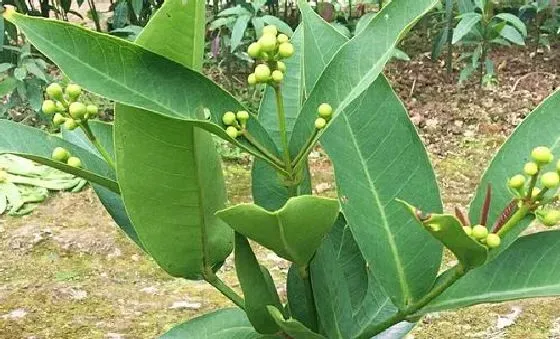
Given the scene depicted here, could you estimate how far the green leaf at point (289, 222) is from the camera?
50 cm

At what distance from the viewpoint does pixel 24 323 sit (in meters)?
1.42

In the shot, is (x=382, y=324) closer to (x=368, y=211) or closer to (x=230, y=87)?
(x=368, y=211)

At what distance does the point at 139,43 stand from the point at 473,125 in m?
1.97

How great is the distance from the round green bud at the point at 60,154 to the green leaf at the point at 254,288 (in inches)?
4.6

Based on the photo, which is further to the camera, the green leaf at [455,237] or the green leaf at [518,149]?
the green leaf at [518,149]

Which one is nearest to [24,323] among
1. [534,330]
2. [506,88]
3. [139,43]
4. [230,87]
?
[534,330]

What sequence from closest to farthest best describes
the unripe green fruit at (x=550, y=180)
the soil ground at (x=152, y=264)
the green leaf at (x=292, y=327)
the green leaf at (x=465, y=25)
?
the unripe green fruit at (x=550, y=180) < the green leaf at (x=292, y=327) < the soil ground at (x=152, y=264) < the green leaf at (x=465, y=25)

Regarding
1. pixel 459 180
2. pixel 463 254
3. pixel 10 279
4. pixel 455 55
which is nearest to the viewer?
pixel 463 254

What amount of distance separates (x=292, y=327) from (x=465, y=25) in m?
1.81

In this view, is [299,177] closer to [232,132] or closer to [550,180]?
[232,132]

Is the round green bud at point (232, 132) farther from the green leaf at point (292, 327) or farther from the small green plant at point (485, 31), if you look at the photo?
the small green plant at point (485, 31)

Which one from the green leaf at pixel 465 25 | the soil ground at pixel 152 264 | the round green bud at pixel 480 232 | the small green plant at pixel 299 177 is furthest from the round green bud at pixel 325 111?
the green leaf at pixel 465 25

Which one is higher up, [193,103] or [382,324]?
[193,103]

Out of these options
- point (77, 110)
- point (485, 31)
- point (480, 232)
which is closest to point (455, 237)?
point (480, 232)
